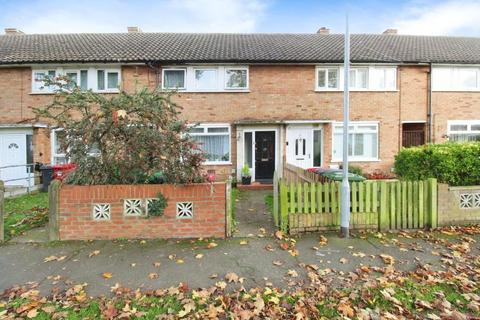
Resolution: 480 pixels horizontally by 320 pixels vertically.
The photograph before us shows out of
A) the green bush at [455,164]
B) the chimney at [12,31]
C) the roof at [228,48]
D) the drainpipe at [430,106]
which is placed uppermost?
the chimney at [12,31]

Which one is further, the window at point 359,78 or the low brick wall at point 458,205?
the window at point 359,78

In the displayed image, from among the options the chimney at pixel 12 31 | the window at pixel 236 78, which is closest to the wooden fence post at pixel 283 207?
the window at pixel 236 78

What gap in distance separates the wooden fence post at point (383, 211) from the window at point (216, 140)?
26.1ft

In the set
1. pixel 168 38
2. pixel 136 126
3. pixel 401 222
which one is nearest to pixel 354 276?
pixel 401 222

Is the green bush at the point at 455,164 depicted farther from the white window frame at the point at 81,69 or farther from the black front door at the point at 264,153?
the white window frame at the point at 81,69

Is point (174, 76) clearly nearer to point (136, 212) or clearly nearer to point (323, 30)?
Result: point (136, 212)

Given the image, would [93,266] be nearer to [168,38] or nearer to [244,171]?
[244,171]

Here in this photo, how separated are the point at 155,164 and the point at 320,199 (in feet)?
10.7

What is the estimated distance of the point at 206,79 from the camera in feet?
42.2

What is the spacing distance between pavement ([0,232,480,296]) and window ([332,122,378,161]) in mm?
8326

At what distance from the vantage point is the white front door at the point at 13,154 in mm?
12445

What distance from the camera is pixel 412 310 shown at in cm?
316

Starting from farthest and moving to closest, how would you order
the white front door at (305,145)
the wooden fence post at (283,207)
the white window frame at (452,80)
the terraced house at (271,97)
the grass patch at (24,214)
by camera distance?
the white window frame at (452,80) → the white front door at (305,145) → the terraced house at (271,97) → the grass patch at (24,214) → the wooden fence post at (283,207)

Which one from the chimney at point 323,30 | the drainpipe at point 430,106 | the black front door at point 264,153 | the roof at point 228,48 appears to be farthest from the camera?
the chimney at point 323,30
